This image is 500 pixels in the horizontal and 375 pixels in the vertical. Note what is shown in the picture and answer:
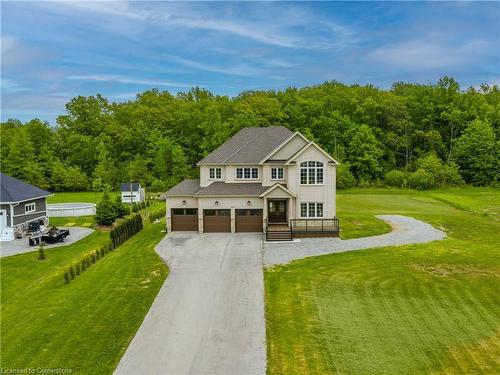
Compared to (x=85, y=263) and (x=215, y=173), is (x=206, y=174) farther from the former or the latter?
(x=85, y=263)

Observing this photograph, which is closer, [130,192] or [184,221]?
[184,221]

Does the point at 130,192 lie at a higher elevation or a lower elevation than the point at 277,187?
lower

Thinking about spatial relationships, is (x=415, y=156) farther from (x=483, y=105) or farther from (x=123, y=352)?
(x=123, y=352)

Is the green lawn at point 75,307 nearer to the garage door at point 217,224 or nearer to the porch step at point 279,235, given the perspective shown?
the garage door at point 217,224

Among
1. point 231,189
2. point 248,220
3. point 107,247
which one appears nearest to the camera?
point 107,247

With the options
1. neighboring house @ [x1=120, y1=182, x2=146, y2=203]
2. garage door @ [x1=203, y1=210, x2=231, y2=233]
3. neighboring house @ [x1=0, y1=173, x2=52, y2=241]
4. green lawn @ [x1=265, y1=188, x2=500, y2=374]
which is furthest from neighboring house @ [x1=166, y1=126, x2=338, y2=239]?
neighboring house @ [x1=120, y1=182, x2=146, y2=203]

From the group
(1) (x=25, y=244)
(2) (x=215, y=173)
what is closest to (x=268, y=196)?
(2) (x=215, y=173)

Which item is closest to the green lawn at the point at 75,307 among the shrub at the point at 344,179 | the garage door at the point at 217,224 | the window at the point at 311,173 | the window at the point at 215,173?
the garage door at the point at 217,224
